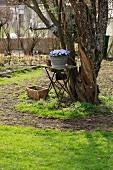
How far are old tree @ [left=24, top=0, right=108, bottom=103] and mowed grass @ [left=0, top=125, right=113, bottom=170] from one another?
1.39 metres

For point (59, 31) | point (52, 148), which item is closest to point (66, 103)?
point (59, 31)

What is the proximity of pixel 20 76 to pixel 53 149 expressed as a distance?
534 centimetres

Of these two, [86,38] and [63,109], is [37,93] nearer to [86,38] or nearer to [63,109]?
[63,109]

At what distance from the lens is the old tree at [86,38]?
5113 mm

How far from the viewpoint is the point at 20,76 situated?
8.72m

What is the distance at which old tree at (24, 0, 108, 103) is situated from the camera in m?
5.11

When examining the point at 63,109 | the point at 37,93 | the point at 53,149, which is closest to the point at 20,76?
the point at 37,93

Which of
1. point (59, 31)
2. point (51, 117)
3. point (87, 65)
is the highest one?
point (59, 31)

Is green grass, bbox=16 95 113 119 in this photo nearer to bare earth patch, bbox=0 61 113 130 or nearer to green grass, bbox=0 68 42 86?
bare earth patch, bbox=0 61 113 130

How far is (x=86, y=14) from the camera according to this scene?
16.7ft

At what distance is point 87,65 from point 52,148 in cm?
209

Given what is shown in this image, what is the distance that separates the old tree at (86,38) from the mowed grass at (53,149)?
139 cm

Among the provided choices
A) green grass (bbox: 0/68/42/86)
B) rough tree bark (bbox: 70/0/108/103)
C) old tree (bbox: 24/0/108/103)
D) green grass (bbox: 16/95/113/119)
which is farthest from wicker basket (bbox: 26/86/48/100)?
green grass (bbox: 0/68/42/86)

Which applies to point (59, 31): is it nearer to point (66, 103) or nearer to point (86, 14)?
point (86, 14)
